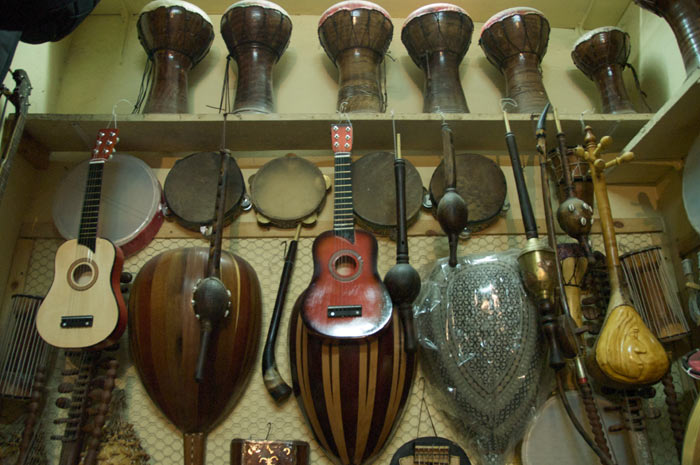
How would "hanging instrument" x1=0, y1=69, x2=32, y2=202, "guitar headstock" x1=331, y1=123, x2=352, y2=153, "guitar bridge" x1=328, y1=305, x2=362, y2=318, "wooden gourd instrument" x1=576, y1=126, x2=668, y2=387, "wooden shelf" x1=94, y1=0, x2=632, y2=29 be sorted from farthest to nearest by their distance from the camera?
"wooden shelf" x1=94, y1=0, x2=632, y2=29 < "guitar headstock" x1=331, y1=123, x2=352, y2=153 < "hanging instrument" x1=0, y1=69, x2=32, y2=202 < "guitar bridge" x1=328, y1=305, x2=362, y2=318 < "wooden gourd instrument" x1=576, y1=126, x2=668, y2=387

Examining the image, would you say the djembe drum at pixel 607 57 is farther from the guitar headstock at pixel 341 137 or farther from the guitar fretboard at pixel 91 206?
the guitar fretboard at pixel 91 206

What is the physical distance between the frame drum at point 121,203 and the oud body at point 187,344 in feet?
0.80

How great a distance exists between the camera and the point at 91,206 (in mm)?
1958

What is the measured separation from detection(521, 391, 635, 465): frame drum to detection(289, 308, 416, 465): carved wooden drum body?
0.42 meters

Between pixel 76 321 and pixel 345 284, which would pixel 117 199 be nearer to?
pixel 76 321

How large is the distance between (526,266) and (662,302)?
1.82 ft

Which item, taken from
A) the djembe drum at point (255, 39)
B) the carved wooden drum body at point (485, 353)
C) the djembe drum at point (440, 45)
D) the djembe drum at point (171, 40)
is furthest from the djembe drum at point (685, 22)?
the djembe drum at point (171, 40)

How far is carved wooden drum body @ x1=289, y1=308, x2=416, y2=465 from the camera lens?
5.66 feet

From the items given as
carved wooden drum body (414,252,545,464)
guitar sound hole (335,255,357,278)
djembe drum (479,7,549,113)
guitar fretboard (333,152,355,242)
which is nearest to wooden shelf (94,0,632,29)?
djembe drum (479,7,549,113)

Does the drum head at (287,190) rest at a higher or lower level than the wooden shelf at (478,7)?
lower

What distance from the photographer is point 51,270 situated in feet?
6.92

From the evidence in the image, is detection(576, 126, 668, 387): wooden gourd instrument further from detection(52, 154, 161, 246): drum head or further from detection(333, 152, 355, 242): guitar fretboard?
detection(52, 154, 161, 246): drum head

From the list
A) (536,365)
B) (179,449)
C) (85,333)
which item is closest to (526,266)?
(536,365)

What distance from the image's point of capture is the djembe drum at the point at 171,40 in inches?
89.9
